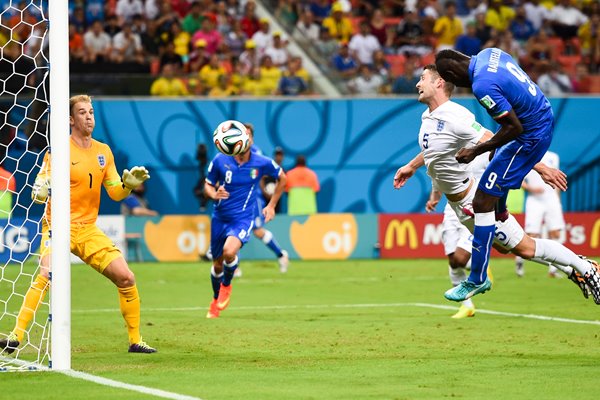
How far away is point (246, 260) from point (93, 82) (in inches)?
213

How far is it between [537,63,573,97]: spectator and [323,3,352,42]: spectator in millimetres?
5100

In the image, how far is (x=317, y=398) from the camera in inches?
309

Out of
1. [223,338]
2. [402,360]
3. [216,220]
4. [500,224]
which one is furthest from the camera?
[216,220]

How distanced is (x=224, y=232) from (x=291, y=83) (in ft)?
43.2

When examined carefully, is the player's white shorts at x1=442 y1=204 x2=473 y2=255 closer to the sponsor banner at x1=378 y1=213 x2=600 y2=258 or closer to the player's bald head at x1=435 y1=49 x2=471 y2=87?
the player's bald head at x1=435 y1=49 x2=471 y2=87

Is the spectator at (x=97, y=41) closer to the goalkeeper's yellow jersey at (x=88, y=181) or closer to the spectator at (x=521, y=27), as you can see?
the spectator at (x=521, y=27)

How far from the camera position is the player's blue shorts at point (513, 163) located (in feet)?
33.3

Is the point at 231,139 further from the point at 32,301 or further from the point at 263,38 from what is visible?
the point at 263,38

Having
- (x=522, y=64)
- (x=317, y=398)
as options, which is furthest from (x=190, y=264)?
(x=317, y=398)

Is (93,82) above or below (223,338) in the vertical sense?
above

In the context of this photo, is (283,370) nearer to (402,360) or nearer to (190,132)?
(402,360)

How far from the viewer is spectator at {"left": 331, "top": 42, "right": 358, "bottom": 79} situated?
2798 centimetres

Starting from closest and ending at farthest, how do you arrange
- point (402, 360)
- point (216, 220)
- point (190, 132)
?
point (402, 360), point (216, 220), point (190, 132)

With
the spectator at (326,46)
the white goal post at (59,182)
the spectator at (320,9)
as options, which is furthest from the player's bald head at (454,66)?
the spectator at (320,9)
